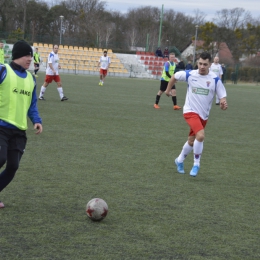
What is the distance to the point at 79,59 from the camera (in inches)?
1892

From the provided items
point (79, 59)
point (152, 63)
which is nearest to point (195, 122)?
point (79, 59)

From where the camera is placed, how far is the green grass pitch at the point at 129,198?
14.3 feet

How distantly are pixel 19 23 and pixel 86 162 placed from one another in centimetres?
6212

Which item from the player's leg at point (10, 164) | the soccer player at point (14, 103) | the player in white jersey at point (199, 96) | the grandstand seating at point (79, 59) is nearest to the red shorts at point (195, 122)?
the player in white jersey at point (199, 96)

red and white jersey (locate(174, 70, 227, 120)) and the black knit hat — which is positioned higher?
the black knit hat

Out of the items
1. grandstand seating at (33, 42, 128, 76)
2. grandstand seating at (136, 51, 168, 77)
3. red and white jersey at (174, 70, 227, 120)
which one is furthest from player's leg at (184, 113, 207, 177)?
grandstand seating at (136, 51, 168, 77)

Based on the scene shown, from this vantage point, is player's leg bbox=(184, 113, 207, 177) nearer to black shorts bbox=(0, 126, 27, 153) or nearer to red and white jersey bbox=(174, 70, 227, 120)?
red and white jersey bbox=(174, 70, 227, 120)

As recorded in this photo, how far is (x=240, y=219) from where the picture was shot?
17.7ft

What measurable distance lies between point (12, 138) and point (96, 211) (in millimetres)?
1128

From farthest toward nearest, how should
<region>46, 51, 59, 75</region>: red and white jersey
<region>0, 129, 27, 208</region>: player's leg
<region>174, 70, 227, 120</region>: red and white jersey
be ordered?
<region>46, 51, 59, 75</region>: red and white jersey → <region>174, 70, 227, 120</region>: red and white jersey → <region>0, 129, 27, 208</region>: player's leg

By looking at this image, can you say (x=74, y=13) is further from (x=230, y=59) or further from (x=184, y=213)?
(x=184, y=213)

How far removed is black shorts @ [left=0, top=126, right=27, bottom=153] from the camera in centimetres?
495

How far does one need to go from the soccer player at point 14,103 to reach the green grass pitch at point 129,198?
2.04 feet

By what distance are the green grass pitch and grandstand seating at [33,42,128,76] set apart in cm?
3555
